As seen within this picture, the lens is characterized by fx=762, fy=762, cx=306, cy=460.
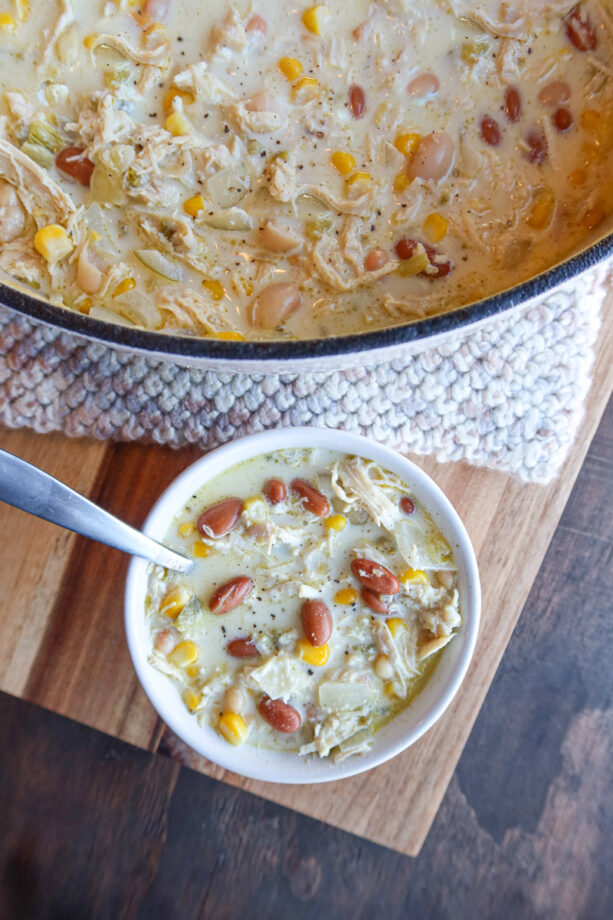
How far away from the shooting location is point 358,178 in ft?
4.79

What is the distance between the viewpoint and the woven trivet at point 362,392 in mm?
1474

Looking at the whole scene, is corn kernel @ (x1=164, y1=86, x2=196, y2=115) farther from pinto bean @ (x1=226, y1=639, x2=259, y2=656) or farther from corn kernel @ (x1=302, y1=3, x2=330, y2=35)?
pinto bean @ (x1=226, y1=639, x2=259, y2=656)

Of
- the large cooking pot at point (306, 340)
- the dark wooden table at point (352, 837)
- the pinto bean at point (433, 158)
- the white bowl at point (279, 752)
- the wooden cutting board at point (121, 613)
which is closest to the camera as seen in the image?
the large cooking pot at point (306, 340)

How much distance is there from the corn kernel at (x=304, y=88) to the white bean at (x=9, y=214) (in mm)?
511

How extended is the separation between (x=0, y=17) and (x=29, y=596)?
1.14m

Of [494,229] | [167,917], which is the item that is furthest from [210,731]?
[494,229]

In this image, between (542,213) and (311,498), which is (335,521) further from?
(542,213)

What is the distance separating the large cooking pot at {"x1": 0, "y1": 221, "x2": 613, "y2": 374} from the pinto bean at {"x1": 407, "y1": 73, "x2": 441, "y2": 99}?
1.81 ft

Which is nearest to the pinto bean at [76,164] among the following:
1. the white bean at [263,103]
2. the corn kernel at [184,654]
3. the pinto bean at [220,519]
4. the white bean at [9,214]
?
the white bean at [9,214]

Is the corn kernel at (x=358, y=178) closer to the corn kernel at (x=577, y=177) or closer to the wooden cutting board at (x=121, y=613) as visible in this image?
the corn kernel at (x=577, y=177)

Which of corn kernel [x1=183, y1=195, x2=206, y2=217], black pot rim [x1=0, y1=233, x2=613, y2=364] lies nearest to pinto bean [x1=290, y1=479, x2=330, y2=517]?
black pot rim [x1=0, y1=233, x2=613, y2=364]

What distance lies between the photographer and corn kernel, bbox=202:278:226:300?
145cm

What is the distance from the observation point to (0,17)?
147cm

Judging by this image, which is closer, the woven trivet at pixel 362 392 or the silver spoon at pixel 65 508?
the silver spoon at pixel 65 508
